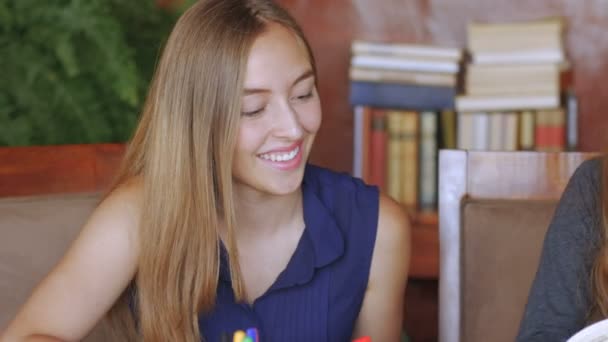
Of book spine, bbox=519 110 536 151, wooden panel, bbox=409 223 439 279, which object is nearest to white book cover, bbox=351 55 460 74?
book spine, bbox=519 110 536 151

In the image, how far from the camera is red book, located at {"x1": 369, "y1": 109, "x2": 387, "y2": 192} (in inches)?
110

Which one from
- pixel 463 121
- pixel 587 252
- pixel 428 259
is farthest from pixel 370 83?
pixel 587 252

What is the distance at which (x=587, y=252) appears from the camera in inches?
53.4

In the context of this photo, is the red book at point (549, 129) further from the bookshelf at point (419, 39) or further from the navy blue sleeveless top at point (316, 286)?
the navy blue sleeveless top at point (316, 286)

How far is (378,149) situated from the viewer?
281 cm

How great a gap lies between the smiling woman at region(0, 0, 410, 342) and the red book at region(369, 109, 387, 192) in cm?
116

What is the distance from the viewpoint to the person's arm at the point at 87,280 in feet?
4.51

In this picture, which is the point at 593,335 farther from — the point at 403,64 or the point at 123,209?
the point at 403,64

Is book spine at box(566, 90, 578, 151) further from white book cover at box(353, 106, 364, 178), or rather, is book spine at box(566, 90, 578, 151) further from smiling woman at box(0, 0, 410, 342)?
smiling woman at box(0, 0, 410, 342)

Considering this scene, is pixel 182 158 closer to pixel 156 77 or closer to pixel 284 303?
pixel 156 77

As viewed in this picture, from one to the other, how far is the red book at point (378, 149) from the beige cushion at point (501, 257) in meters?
1.33

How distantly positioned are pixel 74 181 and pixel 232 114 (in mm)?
380

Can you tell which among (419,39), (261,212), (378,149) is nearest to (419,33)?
(419,39)

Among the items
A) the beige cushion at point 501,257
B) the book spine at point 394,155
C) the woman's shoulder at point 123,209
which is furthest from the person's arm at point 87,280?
the book spine at point 394,155
